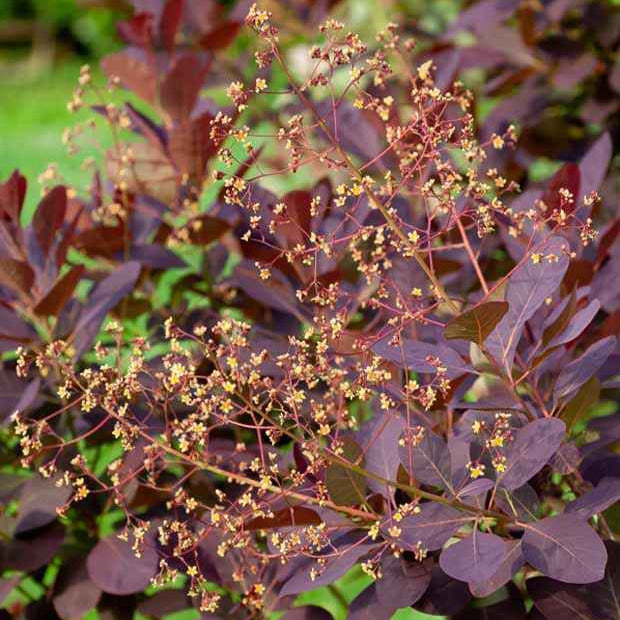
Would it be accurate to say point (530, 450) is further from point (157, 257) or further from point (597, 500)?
point (157, 257)

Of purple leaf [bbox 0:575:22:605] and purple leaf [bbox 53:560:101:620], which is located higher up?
purple leaf [bbox 0:575:22:605]

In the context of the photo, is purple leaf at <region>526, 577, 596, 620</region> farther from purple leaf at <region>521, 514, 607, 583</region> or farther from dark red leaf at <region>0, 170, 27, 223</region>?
dark red leaf at <region>0, 170, 27, 223</region>

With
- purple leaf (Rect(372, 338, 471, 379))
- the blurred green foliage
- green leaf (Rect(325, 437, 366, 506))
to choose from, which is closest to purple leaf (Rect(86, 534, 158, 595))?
green leaf (Rect(325, 437, 366, 506))

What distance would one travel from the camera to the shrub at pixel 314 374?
4.16 ft

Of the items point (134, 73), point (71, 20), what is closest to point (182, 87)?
point (134, 73)

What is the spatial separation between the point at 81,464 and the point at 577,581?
0.57 m

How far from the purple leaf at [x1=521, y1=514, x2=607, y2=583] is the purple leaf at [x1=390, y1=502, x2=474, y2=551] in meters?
0.08

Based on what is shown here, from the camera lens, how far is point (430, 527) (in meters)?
1.27

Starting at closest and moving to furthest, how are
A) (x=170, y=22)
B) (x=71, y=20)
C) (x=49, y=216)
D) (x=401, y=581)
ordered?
(x=401, y=581)
(x=49, y=216)
(x=170, y=22)
(x=71, y=20)

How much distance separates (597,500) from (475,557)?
0.51ft

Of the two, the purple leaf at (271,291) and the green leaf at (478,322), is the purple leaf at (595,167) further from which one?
the green leaf at (478,322)

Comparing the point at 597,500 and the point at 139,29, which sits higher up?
the point at 139,29

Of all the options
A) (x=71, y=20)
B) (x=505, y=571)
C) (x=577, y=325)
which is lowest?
(x=71, y=20)

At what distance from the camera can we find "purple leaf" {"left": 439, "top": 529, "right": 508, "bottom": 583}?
1.18 metres
